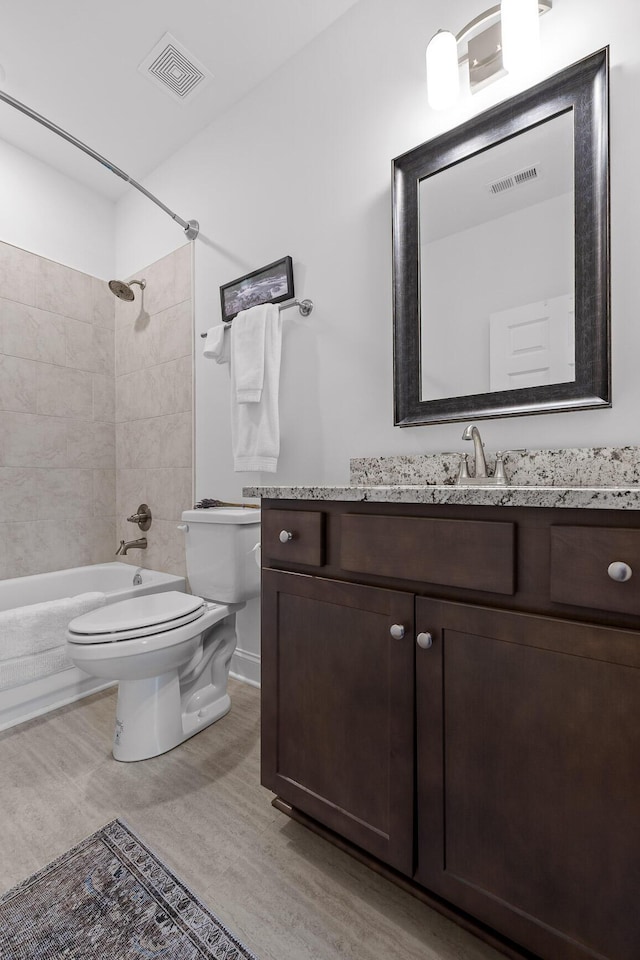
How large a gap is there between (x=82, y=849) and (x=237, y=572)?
2.95ft

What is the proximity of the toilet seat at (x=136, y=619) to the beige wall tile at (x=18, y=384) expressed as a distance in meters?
1.41

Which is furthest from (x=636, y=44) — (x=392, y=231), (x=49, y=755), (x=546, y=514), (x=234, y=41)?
(x=49, y=755)

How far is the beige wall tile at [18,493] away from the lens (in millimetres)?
2369

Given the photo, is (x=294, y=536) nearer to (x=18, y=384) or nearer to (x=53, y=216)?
(x=18, y=384)

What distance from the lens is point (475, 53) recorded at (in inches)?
55.4

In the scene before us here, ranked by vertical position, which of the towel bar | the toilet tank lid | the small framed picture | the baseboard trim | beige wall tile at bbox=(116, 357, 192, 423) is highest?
the small framed picture

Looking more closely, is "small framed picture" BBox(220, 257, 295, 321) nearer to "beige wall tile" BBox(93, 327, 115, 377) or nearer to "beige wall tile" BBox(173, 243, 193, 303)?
"beige wall tile" BBox(173, 243, 193, 303)

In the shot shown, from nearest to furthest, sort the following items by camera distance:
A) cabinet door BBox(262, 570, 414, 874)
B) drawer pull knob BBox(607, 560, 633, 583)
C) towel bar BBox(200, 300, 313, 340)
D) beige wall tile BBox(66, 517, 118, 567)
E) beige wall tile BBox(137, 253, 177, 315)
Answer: drawer pull knob BBox(607, 560, 633, 583)
cabinet door BBox(262, 570, 414, 874)
towel bar BBox(200, 300, 313, 340)
beige wall tile BBox(137, 253, 177, 315)
beige wall tile BBox(66, 517, 118, 567)

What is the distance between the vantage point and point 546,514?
0.74m

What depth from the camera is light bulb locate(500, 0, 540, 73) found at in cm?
126

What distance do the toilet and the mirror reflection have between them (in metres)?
0.97

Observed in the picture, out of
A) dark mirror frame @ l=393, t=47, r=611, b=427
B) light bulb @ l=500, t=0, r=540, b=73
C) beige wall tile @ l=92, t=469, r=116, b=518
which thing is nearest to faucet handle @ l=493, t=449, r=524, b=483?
dark mirror frame @ l=393, t=47, r=611, b=427

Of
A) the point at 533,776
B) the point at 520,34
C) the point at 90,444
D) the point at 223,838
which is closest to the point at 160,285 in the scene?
the point at 90,444

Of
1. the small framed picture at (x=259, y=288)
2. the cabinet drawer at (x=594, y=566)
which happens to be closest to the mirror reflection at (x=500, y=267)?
the small framed picture at (x=259, y=288)
